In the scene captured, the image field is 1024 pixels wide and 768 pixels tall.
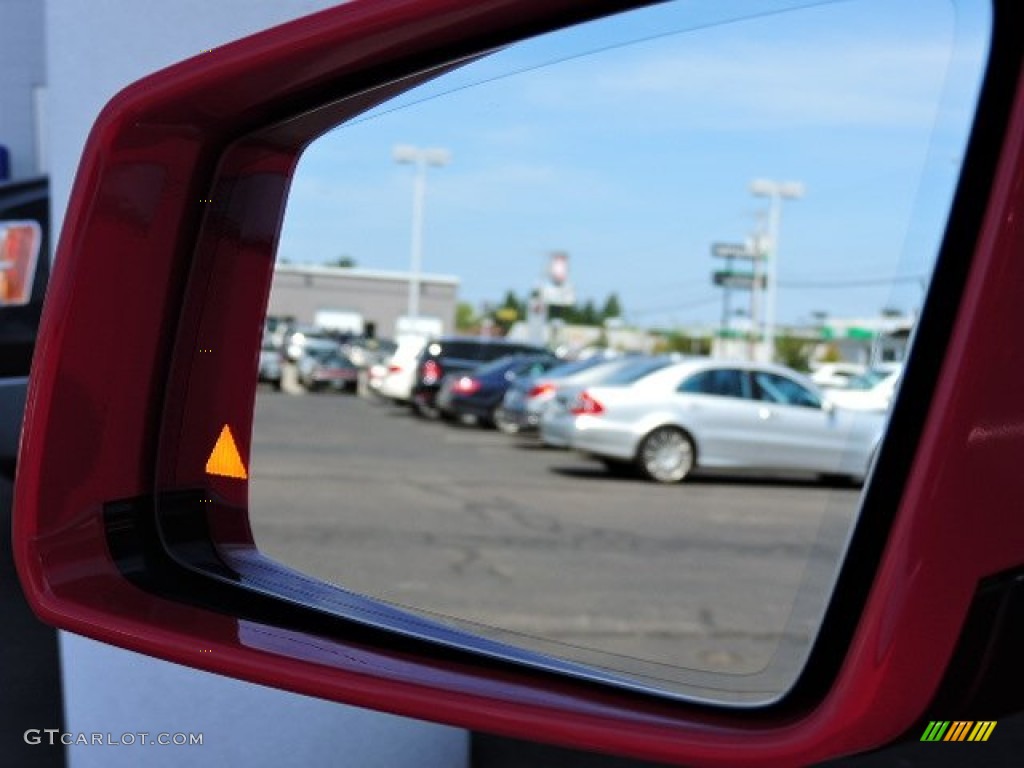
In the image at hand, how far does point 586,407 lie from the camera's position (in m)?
7.81

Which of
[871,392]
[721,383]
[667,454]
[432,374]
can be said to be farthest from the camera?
[432,374]

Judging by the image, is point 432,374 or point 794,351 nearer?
point 794,351

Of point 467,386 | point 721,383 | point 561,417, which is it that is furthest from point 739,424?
point 467,386

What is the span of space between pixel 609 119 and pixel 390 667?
725 millimetres

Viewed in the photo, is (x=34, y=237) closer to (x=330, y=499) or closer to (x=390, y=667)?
(x=330, y=499)

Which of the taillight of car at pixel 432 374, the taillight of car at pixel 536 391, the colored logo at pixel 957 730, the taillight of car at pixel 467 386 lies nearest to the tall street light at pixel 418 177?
the colored logo at pixel 957 730

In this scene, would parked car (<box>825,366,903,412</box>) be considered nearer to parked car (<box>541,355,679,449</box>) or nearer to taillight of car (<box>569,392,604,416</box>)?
taillight of car (<box>569,392,604,416</box>)

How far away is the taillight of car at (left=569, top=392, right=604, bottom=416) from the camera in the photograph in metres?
6.46

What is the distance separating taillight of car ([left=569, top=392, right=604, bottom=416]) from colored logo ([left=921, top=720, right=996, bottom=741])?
4562 millimetres

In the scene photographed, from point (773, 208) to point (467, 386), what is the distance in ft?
59.4

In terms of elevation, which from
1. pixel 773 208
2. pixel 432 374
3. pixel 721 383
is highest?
pixel 773 208

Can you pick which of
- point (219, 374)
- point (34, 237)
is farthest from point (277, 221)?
point (34, 237)

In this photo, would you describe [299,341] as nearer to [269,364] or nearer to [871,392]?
[269,364]

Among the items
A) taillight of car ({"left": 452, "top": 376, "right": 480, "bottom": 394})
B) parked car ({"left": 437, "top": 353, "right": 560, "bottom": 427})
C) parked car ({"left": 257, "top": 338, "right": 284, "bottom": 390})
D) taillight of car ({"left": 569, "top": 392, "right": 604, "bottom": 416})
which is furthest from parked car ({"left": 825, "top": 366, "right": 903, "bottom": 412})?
taillight of car ({"left": 452, "top": 376, "right": 480, "bottom": 394})
